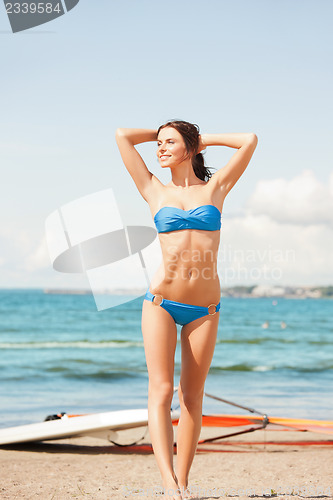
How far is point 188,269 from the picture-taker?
11.9ft

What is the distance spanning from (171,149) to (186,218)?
18.4 inches

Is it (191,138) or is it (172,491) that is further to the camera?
(191,138)

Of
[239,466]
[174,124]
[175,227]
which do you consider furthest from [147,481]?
[174,124]

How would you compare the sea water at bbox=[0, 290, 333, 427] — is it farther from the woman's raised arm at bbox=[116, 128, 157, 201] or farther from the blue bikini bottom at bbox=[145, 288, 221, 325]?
the woman's raised arm at bbox=[116, 128, 157, 201]

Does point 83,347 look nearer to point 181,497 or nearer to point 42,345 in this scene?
point 42,345

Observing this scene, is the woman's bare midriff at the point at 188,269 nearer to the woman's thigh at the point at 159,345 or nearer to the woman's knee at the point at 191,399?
the woman's thigh at the point at 159,345

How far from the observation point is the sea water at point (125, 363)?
11.1 meters

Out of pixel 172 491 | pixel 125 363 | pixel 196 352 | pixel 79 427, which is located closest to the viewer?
pixel 172 491

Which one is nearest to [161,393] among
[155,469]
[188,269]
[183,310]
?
[183,310]

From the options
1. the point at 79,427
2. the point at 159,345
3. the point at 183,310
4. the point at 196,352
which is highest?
the point at 183,310

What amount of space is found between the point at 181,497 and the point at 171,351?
2.55 feet

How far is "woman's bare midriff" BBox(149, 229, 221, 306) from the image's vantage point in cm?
363

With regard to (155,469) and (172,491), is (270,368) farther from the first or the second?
(172,491)

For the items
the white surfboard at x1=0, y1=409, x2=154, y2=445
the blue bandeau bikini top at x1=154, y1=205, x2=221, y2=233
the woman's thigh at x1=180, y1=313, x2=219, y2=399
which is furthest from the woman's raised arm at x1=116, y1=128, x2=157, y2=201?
the white surfboard at x1=0, y1=409, x2=154, y2=445
